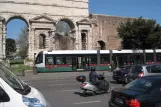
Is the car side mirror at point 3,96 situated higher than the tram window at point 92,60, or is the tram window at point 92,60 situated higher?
the tram window at point 92,60

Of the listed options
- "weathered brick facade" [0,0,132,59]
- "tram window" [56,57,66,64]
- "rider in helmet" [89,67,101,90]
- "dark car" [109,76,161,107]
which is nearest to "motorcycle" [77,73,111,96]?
"rider in helmet" [89,67,101,90]

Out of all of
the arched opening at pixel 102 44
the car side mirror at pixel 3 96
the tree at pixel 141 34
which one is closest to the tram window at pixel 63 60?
the tree at pixel 141 34

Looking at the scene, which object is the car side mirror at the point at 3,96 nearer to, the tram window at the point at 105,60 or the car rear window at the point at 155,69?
the car rear window at the point at 155,69

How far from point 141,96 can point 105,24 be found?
1954 inches

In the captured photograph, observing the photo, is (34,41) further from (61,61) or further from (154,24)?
(154,24)

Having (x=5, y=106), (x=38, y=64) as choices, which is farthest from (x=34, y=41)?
(x=5, y=106)

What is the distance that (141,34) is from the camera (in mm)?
49562

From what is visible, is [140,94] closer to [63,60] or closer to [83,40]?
[63,60]

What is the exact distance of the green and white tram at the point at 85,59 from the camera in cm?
3362

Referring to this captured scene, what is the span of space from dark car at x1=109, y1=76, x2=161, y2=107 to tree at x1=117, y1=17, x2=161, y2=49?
42151 millimetres

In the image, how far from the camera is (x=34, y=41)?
47.1 m

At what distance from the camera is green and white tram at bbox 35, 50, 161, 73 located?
33.6 metres

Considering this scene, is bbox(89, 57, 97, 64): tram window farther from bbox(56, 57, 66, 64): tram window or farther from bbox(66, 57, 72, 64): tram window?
bbox(56, 57, 66, 64): tram window

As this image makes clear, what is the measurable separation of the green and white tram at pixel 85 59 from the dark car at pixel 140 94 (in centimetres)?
2603
